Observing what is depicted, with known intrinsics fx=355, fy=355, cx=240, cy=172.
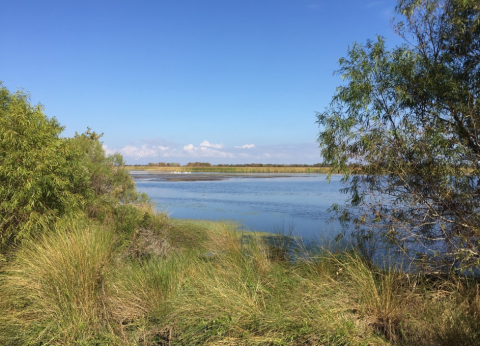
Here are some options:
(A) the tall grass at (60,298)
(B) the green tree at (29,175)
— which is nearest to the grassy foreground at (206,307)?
(A) the tall grass at (60,298)

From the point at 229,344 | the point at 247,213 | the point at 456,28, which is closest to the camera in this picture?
the point at 229,344

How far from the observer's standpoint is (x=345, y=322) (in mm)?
3781

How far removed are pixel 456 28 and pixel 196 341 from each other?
6704mm

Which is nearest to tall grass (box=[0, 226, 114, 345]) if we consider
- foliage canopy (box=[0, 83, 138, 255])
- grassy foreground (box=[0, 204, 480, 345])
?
grassy foreground (box=[0, 204, 480, 345])

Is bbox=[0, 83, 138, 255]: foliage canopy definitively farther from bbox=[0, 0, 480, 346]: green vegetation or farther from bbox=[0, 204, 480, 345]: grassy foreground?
bbox=[0, 204, 480, 345]: grassy foreground

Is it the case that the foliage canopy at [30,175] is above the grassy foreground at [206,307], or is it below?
above

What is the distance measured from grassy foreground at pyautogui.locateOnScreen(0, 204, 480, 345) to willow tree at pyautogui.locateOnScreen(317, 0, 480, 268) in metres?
1.46

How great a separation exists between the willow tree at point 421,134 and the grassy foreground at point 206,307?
146 cm

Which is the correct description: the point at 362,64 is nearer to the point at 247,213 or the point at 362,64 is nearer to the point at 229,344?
the point at 229,344

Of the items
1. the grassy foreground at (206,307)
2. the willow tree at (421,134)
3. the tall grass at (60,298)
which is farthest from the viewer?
the willow tree at (421,134)

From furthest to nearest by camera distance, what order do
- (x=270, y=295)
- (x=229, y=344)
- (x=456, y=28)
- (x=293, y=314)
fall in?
(x=456, y=28) < (x=270, y=295) < (x=293, y=314) < (x=229, y=344)

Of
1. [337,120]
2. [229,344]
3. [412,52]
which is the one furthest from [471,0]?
[229,344]

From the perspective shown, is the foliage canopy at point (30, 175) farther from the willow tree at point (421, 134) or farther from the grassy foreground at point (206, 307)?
the willow tree at point (421, 134)

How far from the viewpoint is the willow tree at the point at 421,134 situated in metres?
5.95
